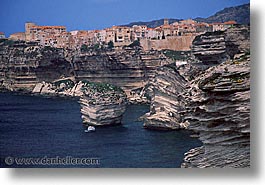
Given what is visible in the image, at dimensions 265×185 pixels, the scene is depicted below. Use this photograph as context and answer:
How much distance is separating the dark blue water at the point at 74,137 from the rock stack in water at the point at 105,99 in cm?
9

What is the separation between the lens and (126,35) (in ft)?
14.2

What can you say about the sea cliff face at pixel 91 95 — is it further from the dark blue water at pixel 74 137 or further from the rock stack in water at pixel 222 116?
the rock stack in water at pixel 222 116

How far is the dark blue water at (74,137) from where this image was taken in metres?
4.09

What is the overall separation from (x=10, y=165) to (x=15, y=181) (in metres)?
0.17

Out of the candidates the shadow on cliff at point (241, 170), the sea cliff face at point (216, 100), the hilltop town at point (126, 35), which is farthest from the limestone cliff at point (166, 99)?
the shadow on cliff at point (241, 170)

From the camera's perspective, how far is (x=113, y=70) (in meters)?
4.54

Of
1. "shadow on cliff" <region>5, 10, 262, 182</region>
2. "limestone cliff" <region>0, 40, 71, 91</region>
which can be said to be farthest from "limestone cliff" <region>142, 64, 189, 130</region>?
"limestone cliff" <region>0, 40, 71, 91</region>

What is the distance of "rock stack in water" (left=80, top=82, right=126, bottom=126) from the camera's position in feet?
14.5

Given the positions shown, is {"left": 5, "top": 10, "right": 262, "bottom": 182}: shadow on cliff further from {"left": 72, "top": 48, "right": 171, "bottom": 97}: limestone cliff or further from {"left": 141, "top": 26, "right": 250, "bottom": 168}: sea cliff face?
{"left": 72, "top": 48, "right": 171, "bottom": 97}: limestone cliff

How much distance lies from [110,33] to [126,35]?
0.49ft

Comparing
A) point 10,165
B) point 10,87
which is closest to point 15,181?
point 10,165

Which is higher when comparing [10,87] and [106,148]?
[10,87]

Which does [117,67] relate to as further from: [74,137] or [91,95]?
[74,137]

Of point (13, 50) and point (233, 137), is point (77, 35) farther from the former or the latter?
point (233, 137)
